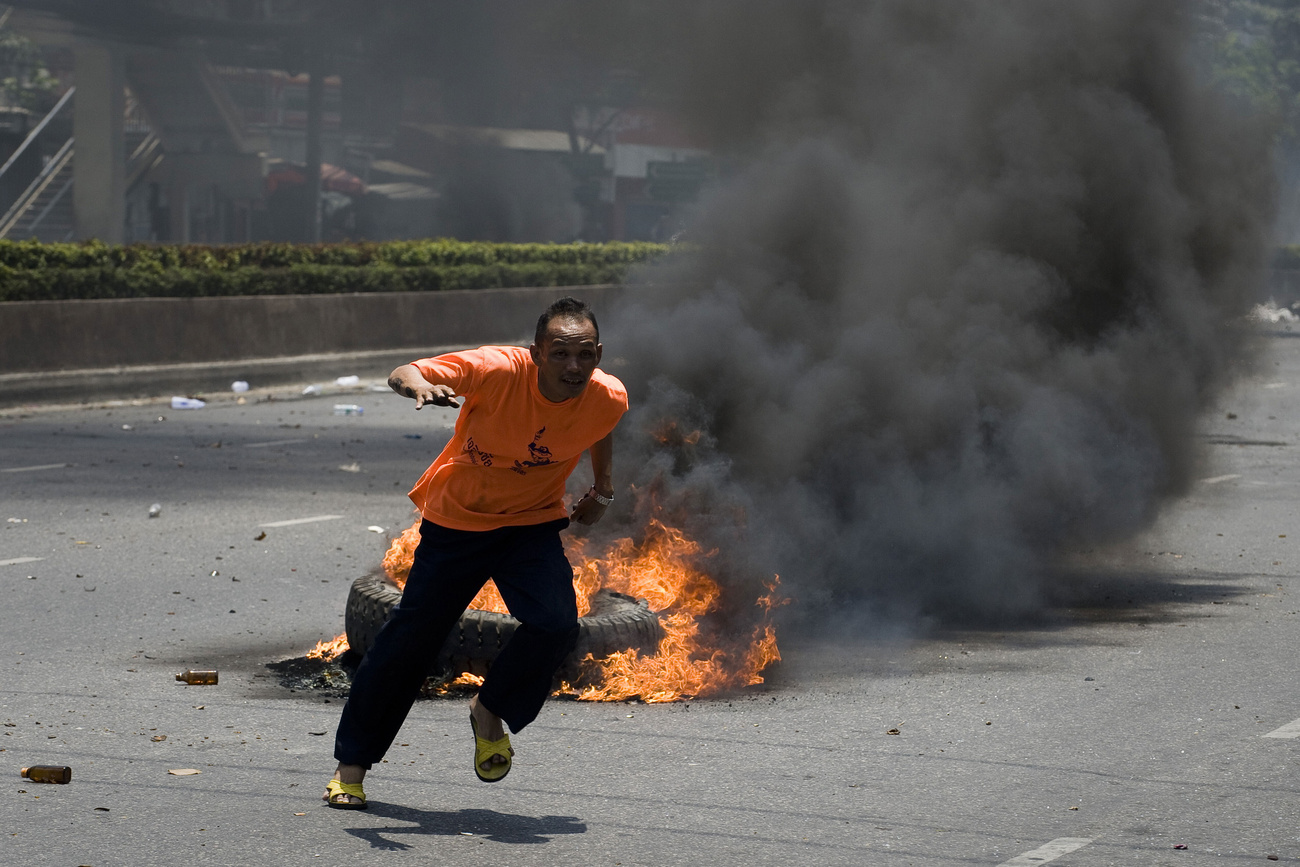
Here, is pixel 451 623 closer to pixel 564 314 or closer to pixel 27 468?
pixel 564 314

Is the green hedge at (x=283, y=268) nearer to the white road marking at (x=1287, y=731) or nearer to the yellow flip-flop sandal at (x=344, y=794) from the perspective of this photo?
the white road marking at (x=1287, y=731)

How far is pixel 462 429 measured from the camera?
165 inches

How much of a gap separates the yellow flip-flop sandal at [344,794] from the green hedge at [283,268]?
8854 millimetres

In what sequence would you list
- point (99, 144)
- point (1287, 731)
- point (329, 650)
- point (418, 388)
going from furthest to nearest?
point (99, 144), point (329, 650), point (1287, 731), point (418, 388)

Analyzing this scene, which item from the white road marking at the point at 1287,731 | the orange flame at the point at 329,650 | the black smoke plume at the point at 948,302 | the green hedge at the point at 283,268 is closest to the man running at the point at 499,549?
the orange flame at the point at 329,650

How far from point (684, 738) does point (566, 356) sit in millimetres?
1485

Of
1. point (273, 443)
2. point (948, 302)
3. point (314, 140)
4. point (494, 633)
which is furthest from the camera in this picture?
point (314, 140)

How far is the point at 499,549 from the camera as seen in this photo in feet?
14.0

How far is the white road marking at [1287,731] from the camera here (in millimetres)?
5145

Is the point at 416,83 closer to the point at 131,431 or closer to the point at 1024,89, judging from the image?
the point at 131,431

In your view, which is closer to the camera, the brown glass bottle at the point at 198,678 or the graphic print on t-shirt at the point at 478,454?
the graphic print on t-shirt at the point at 478,454

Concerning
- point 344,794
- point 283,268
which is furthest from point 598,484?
point 283,268

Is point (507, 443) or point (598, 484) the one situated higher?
point (507, 443)

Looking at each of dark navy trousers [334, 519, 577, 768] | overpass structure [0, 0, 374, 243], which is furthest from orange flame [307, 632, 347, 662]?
overpass structure [0, 0, 374, 243]
